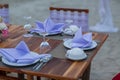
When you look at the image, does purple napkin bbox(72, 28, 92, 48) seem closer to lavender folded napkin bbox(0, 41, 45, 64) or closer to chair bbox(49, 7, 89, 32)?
lavender folded napkin bbox(0, 41, 45, 64)

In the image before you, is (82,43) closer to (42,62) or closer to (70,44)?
(70,44)

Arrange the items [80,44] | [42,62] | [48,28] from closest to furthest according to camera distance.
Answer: [42,62], [80,44], [48,28]

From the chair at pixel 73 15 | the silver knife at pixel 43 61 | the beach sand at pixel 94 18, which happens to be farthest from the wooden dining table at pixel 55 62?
the beach sand at pixel 94 18

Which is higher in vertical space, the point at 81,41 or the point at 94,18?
the point at 81,41

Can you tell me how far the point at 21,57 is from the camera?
63.3 inches

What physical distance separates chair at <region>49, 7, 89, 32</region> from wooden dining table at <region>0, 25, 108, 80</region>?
47 centimetres

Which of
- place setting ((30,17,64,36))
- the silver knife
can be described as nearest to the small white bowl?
the silver knife

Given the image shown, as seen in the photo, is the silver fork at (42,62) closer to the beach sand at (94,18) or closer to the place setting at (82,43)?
the place setting at (82,43)

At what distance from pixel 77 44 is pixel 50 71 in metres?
0.41

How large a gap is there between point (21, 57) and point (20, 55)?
39 mm

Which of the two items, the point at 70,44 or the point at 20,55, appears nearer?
the point at 20,55

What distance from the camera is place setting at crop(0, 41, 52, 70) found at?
5.14ft

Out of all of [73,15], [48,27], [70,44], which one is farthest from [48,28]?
[73,15]

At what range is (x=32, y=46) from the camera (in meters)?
1.88
